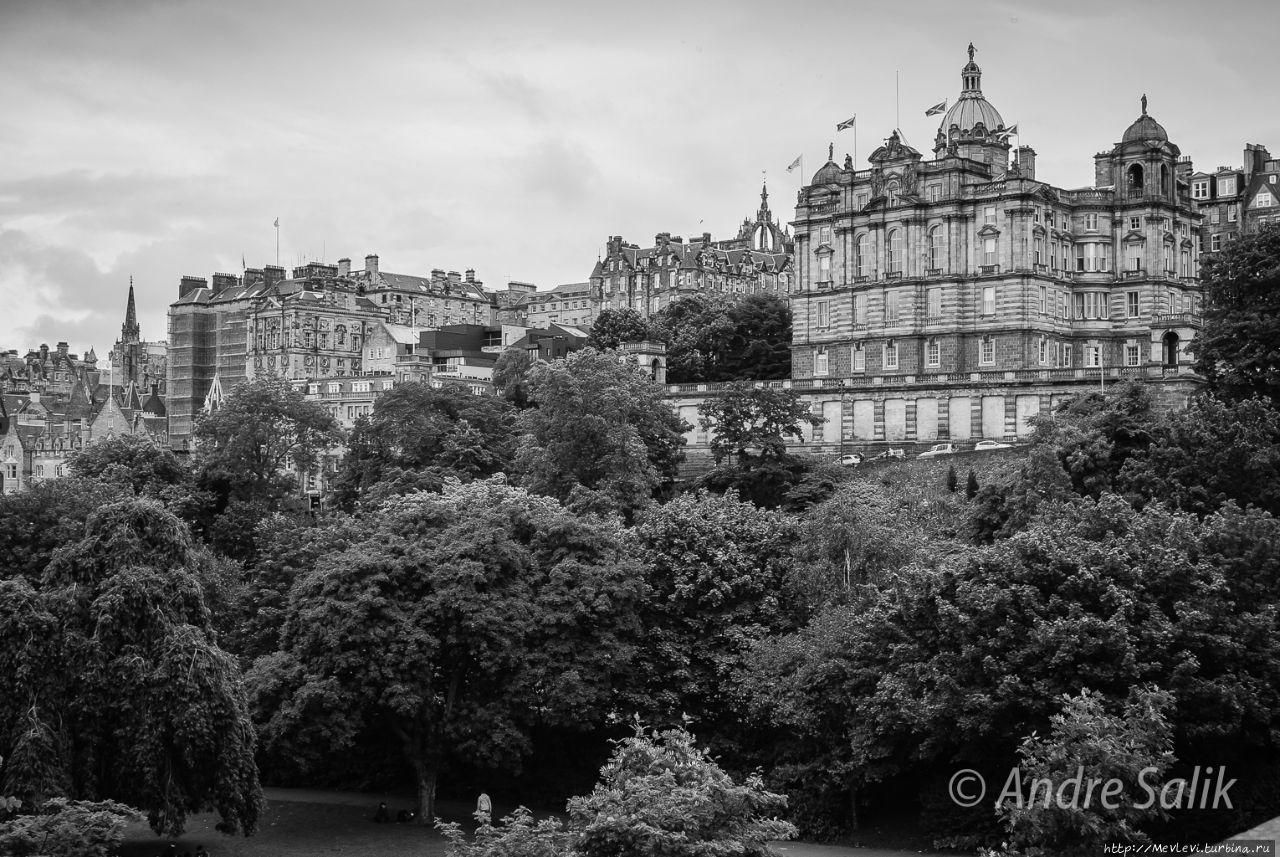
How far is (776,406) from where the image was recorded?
7756 cm

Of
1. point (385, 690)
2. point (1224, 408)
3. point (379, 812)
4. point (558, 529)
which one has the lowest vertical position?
point (379, 812)

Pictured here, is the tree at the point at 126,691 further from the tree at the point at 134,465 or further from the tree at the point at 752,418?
the tree at the point at 752,418

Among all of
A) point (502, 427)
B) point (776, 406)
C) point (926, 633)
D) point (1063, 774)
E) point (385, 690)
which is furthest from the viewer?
point (502, 427)

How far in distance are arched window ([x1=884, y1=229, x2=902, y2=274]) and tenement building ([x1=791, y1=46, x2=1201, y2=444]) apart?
8 cm

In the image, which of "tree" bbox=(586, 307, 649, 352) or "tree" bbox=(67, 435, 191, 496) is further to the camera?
"tree" bbox=(586, 307, 649, 352)

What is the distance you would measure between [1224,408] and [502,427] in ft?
130

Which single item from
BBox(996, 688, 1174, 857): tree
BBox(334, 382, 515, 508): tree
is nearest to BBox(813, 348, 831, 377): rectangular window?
BBox(334, 382, 515, 508): tree

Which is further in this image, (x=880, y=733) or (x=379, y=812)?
(x=379, y=812)

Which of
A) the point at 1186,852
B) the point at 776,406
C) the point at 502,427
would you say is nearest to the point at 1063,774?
the point at 1186,852

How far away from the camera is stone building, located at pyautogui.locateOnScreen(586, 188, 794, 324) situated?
552 ft

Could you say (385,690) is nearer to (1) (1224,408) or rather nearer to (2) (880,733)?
(2) (880,733)

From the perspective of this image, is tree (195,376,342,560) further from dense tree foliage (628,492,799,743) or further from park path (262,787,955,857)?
dense tree foliage (628,492,799,743)

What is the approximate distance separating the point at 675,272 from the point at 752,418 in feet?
302

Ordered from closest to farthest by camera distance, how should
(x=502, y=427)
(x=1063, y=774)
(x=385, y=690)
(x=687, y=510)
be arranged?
(x=1063, y=774) < (x=385, y=690) < (x=687, y=510) < (x=502, y=427)
